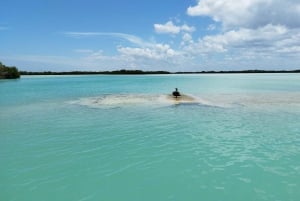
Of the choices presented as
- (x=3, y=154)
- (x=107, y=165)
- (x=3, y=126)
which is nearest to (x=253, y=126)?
(x=107, y=165)

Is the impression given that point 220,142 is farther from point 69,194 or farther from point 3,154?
point 3,154

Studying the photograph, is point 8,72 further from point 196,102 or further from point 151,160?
point 151,160

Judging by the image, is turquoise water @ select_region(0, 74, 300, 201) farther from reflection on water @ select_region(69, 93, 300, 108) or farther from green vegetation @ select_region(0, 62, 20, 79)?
green vegetation @ select_region(0, 62, 20, 79)

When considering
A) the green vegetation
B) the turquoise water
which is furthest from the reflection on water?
the green vegetation

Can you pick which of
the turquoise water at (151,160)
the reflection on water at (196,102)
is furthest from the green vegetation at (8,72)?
the turquoise water at (151,160)

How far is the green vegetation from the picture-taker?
318 feet

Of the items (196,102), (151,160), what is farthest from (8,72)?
(151,160)

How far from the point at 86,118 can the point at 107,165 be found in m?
8.69

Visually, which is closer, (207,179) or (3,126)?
(207,179)

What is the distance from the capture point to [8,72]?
101 metres

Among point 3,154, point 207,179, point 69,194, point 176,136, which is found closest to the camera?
point 69,194

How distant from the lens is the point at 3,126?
49.5ft

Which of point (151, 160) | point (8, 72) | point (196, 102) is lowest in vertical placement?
point (196, 102)

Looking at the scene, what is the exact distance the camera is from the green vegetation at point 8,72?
97.0 metres
